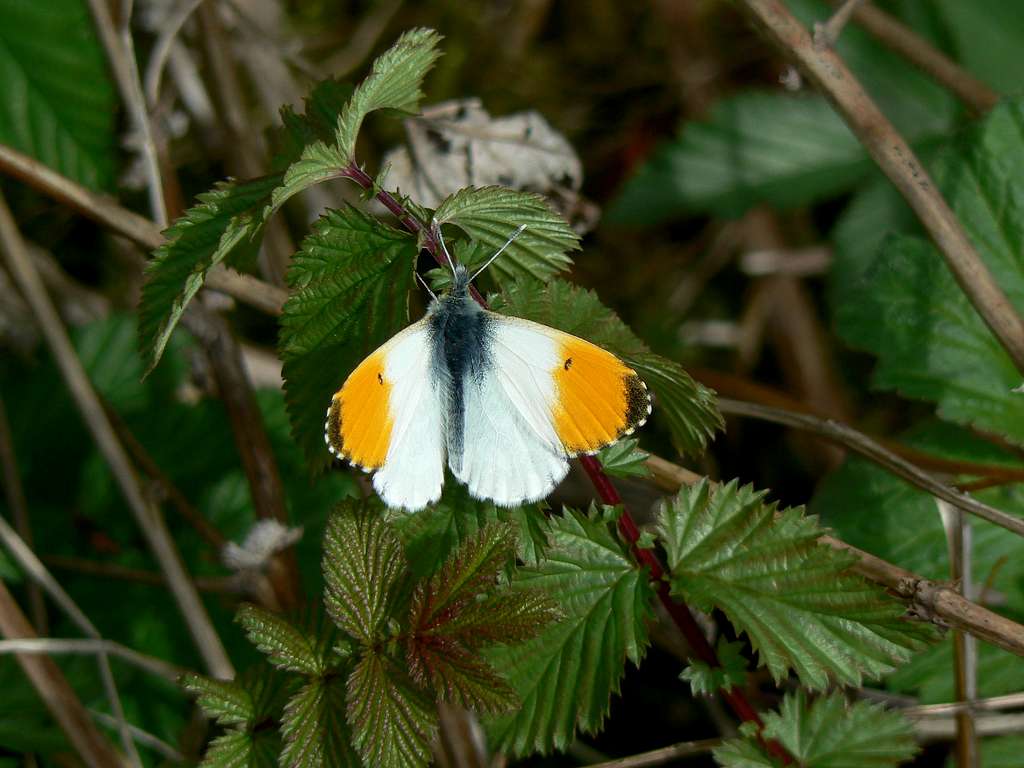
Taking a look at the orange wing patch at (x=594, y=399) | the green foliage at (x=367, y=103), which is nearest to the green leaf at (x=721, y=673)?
the orange wing patch at (x=594, y=399)

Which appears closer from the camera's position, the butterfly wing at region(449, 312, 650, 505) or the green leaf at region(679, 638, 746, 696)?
the butterfly wing at region(449, 312, 650, 505)

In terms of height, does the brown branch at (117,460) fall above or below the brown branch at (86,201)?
below

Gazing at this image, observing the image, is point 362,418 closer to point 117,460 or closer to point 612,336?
point 612,336

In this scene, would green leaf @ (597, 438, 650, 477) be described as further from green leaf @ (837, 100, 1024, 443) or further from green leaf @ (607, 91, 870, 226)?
green leaf @ (607, 91, 870, 226)

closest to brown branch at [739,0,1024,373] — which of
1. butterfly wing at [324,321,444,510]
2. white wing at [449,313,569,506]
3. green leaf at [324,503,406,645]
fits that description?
white wing at [449,313,569,506]

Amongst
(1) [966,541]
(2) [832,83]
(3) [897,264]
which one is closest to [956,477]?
(1) [966,541]

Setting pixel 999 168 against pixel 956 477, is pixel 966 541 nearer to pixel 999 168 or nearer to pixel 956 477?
pixel 956 477

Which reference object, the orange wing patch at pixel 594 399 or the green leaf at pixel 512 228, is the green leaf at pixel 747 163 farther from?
the orange wing patch at pixel 594 399
